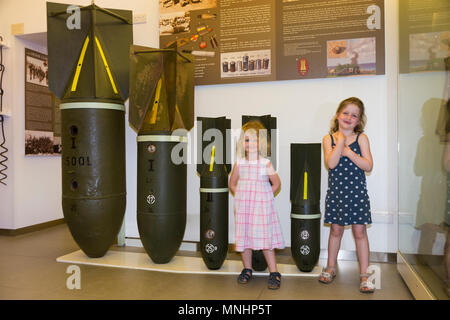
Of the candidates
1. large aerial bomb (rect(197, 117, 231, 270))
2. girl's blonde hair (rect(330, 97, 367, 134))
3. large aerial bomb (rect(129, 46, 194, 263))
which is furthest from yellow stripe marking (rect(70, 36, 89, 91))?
girl's blonde hair (rect(330, 97, 367, 134))

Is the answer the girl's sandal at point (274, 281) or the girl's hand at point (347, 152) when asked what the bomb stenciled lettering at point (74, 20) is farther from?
the girl's sandal at point (274, 281)

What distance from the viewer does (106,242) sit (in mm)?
2705

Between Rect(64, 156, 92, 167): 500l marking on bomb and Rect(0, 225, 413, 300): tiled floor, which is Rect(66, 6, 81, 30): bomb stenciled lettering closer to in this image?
Rect(64, 156, 92, 167): 500l marking on bomb

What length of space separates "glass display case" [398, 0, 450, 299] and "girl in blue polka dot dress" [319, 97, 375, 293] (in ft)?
0.87

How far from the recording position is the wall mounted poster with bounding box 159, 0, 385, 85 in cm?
270

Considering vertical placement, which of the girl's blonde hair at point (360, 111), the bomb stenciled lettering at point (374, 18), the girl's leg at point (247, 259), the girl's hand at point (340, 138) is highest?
the bomb stenciled lettering at point (374, 18)

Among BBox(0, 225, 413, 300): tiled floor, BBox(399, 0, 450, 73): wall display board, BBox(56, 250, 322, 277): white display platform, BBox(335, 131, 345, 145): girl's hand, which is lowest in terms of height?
BBox(0, 225, 413, 300): tiled floor

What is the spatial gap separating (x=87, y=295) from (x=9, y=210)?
7.04 feet

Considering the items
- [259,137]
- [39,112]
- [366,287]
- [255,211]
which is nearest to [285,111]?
[259,137]

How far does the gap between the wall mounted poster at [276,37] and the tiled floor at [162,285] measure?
1.51 m

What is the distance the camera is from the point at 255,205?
2201 millimetres

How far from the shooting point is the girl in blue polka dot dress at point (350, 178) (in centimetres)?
217

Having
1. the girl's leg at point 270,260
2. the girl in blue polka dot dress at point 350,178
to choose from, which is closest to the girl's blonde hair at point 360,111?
the girl in blue polka dot dress at point 350,178

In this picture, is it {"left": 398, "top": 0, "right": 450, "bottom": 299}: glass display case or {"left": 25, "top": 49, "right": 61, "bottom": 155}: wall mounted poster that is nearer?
{"left": 398, "top": 0, "right": 450, "bottom": 299}: glass display case
